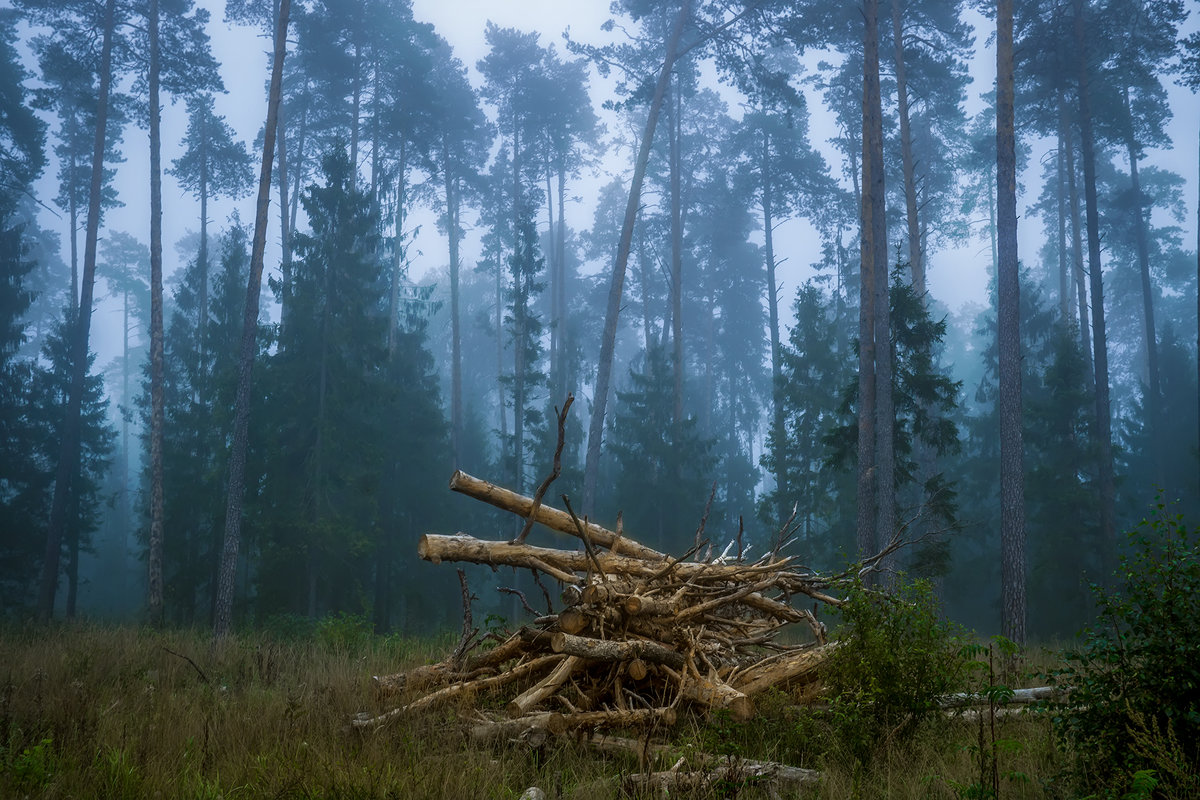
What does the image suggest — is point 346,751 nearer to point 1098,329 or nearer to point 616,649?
point 616,649

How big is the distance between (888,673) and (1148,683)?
2.03 m

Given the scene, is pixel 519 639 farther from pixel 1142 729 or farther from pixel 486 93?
pixel 486 93

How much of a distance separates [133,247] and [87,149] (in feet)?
85.8

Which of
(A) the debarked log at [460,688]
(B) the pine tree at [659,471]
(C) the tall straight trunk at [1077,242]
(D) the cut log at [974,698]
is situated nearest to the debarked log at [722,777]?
(D) the cut log at [974,698]

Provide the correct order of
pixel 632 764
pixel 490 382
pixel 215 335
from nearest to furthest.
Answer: pixel 632 764
pixel 215 335
pixel 490 382

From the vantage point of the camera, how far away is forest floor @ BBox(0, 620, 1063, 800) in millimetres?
4477

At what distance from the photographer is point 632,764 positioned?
5.54 metres

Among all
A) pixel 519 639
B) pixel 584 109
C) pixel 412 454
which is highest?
pixel 584 109

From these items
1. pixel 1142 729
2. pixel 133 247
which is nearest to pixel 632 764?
pixel 1142 729

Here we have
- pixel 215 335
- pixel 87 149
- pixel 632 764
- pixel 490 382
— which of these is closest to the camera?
pixel 632 764

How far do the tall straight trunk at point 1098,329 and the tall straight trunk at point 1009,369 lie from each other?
8.35 metres

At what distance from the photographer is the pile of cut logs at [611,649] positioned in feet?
20.0

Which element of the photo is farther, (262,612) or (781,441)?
(781,441)

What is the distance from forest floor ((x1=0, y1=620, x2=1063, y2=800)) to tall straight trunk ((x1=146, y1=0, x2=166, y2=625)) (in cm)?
1307
